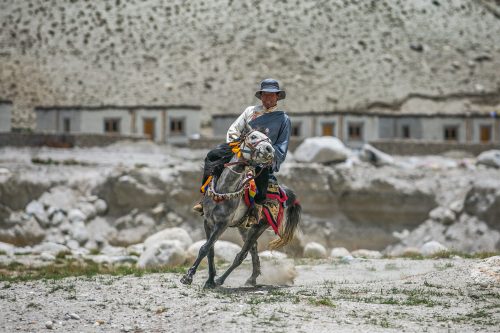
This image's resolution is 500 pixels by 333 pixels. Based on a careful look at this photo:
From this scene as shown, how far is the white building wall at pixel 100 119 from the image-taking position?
54.6 meters

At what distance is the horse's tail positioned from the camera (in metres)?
14.8

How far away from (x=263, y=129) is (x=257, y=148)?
0.88 m

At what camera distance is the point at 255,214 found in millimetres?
13594

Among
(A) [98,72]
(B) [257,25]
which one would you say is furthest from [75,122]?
(B) [257,25]

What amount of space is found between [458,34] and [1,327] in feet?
263

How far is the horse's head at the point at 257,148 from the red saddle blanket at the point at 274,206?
44.9 inches

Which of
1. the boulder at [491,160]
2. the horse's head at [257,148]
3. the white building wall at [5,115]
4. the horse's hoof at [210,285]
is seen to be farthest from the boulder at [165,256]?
the white building wall at [5,115]

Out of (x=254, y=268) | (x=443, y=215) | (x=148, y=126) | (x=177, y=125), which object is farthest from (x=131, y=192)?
(x=177, y=125)

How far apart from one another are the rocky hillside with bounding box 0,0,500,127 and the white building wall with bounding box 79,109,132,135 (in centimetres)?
1340

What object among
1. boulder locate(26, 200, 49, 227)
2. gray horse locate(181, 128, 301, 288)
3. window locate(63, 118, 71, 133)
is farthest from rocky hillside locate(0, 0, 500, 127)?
gray horse locate(181, 128, 301, 288)

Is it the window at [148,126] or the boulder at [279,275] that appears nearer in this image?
the boulder at [279,275]

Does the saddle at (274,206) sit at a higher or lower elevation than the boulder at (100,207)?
higher

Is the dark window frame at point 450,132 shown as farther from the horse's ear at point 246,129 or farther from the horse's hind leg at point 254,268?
the horse's ear at point 246,129

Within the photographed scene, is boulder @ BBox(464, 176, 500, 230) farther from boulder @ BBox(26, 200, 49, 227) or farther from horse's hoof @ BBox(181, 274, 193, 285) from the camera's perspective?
horse's hoof @ BBox(181, 274, 193, 285)
